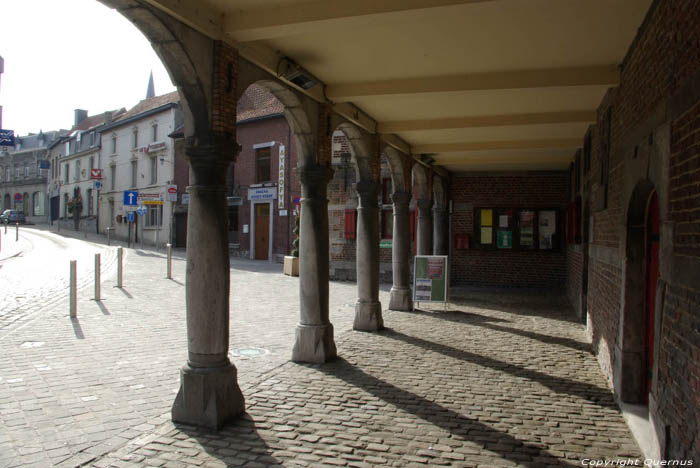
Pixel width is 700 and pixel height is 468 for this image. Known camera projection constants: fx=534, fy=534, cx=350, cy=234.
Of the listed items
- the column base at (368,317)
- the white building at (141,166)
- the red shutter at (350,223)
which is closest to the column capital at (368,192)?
the column base at (368,317)

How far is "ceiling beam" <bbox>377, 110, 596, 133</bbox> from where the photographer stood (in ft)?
26.9

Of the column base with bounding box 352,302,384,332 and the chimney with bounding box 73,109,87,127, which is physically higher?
the chimney with bounding box 73,109,87,127

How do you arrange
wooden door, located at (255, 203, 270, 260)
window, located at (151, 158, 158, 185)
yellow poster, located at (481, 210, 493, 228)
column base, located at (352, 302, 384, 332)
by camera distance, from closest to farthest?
column base, located at (352, 302, 384, 332) < yellow poster, located at (481, 210, 493, 228) < wooden door, located at (255, 203, 270, 260) < window, located at (151, 158, 158, 185)

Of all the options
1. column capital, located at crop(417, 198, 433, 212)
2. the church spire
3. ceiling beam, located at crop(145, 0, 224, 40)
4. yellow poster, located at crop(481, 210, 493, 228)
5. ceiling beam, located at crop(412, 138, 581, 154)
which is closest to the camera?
ceiling beam, located at crop(145, 0, 224, 40)

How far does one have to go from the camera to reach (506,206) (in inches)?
623

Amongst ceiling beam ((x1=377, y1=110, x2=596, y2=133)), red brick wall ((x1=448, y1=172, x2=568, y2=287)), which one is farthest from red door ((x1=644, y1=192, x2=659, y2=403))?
red brick wall ((x1=448, y1=172, x2=568, y2=287))

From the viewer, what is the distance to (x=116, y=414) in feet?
15.0

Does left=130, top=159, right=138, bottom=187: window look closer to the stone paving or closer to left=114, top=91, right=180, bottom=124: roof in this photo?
left=114, top=91, right=180, bottom=124: roof

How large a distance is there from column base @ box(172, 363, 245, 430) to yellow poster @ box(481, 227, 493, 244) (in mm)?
12698

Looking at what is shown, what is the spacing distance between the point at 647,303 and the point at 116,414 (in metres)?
4.71

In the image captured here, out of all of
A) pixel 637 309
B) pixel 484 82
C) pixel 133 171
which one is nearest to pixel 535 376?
pixel 637 309

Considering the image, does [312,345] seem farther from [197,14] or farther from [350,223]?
[350,223]

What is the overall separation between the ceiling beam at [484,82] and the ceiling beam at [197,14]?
8.06 feet

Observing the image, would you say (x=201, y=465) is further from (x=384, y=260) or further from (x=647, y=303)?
(x=384, y=260)
